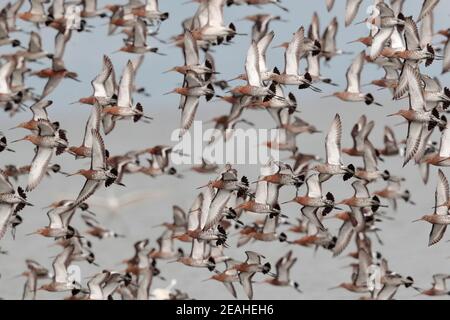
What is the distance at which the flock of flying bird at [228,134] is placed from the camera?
15688mm

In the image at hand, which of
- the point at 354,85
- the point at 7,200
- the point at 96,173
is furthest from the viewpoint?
the point at 354,85

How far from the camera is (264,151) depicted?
21.3 m

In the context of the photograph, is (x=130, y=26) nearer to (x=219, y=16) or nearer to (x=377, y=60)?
(x=219, y=16)

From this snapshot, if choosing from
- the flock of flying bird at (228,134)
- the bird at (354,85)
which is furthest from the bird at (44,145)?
the bird at (354,85)

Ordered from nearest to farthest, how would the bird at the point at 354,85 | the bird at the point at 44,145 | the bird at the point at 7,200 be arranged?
the bird at the point at 7,200 < the bird at the point at 44,145 < the bird at the point at 354,85

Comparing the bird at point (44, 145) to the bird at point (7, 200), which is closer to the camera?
the bird at point (7, 200)

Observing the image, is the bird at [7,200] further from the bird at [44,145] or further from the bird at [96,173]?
the bird at [96,173]

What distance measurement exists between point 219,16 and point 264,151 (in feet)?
12.7

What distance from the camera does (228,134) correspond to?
20.1m

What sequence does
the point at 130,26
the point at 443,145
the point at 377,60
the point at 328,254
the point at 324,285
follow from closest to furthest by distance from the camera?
the point at 443,145, the point at 377,60, the point at 130,26, the point at 324,285, the point at 328,254

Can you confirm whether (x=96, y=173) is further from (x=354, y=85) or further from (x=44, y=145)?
(x=354, y=85)

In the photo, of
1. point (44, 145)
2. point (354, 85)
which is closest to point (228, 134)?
point (354, 85)

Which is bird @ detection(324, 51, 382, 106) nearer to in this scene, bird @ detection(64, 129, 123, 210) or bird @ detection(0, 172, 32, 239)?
bird @ detection(64, 129, 123, 210)
